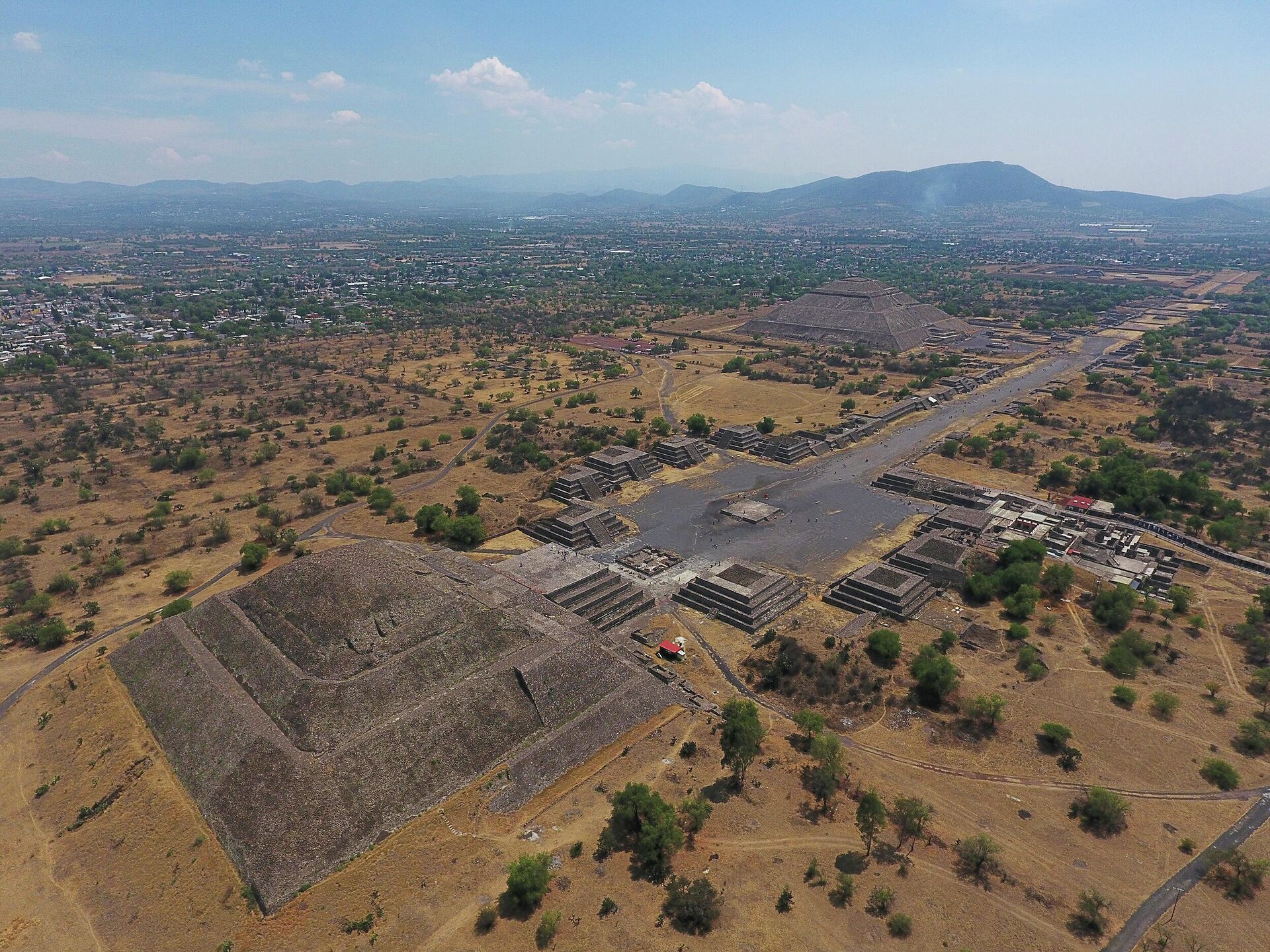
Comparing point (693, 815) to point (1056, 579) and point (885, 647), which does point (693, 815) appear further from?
point (1056, 579)

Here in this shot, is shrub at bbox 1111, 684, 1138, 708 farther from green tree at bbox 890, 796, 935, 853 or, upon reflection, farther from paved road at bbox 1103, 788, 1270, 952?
green tree at bbox 890, 796, 935, 853

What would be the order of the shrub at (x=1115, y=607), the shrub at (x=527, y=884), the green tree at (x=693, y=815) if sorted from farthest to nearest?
1. the shrub at (x=1115, y=607)
2. the green tree at (x=693, y=815)
3. the shrub at (x=527, y=884)

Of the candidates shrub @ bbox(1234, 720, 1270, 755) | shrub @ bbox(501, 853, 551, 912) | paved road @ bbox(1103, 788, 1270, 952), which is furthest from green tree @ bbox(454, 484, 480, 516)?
shrub @ bbox(1234, 720, 1270, 755)

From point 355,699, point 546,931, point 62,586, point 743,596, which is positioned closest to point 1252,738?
point 743,596

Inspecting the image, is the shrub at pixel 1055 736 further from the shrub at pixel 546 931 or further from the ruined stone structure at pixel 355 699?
the shrub at pixel 546 931

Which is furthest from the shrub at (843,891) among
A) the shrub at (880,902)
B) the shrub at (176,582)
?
the shrub at (176,582)
